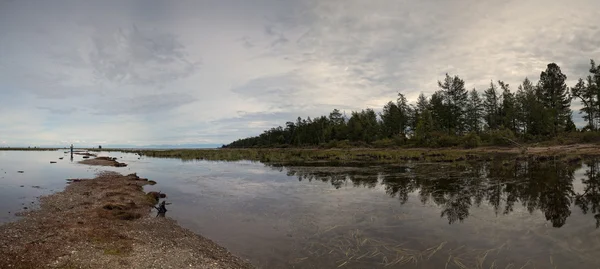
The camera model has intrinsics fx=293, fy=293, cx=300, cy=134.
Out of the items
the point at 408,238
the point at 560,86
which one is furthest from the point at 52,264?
the point at 560,86

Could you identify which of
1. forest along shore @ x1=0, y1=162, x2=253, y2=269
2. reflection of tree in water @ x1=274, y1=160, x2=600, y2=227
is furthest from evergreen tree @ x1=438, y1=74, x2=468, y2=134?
forest along shore @ x1=0, y1=162, x2=253, y2=269

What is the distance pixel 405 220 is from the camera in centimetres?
1600

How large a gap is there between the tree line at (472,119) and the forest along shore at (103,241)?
167 ft

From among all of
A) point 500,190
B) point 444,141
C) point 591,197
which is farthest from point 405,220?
point 444,141

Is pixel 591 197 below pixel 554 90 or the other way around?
below

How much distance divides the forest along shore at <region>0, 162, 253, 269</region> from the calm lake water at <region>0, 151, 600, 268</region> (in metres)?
1.32

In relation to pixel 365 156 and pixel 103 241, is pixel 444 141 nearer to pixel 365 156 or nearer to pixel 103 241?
pixel 365 156

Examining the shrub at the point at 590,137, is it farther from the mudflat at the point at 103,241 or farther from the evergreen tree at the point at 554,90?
the mudflat at the point at 103,241

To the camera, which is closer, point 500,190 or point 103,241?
point 103,241

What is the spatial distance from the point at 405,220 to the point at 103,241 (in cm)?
1436

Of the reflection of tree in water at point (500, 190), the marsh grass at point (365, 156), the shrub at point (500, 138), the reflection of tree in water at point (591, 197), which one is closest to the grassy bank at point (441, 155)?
the marsh grass at point (365, 156)

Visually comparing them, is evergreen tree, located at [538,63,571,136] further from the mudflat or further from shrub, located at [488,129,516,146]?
the mudflat

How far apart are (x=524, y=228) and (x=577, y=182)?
15.5 meters

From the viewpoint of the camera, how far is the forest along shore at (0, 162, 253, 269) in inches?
Answer: 387
